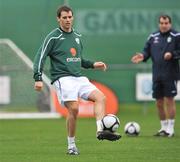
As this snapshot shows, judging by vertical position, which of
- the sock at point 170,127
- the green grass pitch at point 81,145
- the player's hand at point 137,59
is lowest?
the green grass pitch at point 81,145

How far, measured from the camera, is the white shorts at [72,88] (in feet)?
36.3

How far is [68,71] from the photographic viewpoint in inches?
440

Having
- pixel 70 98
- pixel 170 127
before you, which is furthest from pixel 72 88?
pixel 170 127

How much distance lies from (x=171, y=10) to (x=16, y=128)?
23.9 ft

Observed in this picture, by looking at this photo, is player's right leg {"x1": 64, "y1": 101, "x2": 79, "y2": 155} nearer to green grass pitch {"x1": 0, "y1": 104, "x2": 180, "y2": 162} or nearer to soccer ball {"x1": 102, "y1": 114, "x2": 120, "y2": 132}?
green grass pitch {"x1": 0, "y1": 104, "x2": 180, "y2": 162}

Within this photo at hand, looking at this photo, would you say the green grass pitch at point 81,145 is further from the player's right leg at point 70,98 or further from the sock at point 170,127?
the player's right leg at point 70,98

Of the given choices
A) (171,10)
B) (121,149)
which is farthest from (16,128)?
(171,10)

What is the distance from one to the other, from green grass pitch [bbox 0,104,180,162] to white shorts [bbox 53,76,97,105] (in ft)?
2.77

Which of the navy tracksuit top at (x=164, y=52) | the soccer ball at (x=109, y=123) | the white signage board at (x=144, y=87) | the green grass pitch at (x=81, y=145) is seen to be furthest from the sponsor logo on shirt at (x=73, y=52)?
the white signage board at (x=144, y=87)

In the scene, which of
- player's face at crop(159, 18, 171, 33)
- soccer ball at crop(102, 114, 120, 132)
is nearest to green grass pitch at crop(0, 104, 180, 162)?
soccer ball at crop(102, 114, 120, 132)

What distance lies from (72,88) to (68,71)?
0.85 ft

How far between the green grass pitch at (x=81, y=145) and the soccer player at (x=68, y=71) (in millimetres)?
572

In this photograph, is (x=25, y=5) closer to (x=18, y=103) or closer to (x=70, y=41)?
(x=18, y=103)

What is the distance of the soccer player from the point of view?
1105cm
